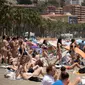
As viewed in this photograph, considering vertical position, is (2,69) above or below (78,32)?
above

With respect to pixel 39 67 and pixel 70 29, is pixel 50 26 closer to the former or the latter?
pixel 70 29

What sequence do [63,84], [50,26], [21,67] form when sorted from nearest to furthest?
[63,84]
[21,67]
[50,26]

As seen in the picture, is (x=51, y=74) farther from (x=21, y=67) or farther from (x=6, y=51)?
(x=6, y=51)

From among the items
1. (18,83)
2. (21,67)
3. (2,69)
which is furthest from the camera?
(2,69)

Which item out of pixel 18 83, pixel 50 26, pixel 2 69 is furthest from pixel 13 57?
pixel 50 26

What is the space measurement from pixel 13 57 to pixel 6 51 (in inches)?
20.3

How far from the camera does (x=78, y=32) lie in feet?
510

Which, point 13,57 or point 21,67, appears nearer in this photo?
point 21,67

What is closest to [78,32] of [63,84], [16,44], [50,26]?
[50,26]

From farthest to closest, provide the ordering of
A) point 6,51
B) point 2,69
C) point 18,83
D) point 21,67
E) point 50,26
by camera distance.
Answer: point 50,26, point 6,51, point 2,69, point 21,67, point 18,83

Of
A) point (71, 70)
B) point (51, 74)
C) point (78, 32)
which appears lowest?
point (78, 32)

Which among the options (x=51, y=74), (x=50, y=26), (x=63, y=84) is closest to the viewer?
(x=63, y=84)

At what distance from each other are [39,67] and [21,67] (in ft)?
1.86

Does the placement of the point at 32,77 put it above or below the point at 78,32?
above
